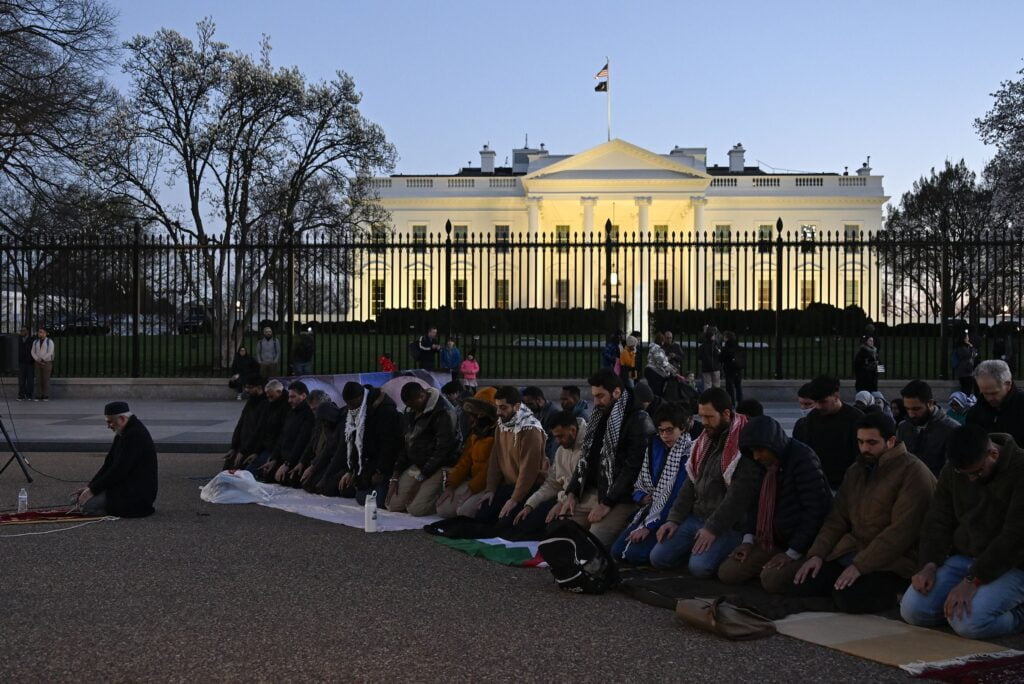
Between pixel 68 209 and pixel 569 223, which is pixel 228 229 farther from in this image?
pixel 569 223

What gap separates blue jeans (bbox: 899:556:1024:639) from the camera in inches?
210

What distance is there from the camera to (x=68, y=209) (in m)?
23.3

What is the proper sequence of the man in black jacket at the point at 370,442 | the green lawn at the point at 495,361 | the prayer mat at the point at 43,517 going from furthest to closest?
the green lawn at the point at 495,361, the man in black jacket at the point at 370,442, the prayer mat at the point at 43,517

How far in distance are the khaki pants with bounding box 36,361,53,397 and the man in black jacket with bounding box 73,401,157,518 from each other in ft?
39.8

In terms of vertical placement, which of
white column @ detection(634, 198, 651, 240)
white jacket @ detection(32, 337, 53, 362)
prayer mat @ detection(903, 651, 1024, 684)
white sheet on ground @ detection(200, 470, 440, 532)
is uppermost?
white column @ detection(634, 198, 651, 240)

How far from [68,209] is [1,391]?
185 inches

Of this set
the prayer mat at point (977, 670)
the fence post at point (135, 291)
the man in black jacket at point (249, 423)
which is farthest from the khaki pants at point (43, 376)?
the prayer mat at point (977, 670)

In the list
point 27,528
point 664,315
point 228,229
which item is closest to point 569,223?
point 664,315

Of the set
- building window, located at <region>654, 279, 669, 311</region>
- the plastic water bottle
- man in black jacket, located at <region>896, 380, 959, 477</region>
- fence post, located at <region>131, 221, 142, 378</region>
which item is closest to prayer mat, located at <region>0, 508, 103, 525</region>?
the plastic water bottle

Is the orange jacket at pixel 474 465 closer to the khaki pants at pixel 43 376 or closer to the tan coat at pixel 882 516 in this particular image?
the tan coat at pixel 882 516

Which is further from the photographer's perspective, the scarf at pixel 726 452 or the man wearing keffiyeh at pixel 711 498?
the scarf at pixel 726 452

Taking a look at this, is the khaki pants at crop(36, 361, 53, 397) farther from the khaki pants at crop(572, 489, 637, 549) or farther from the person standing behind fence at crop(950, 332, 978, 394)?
the person standing behind fence at crop(950, 332, 978, 394)

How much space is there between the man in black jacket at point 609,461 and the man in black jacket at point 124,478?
3712mm

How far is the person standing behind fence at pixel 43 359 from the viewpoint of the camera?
19.6 meters
